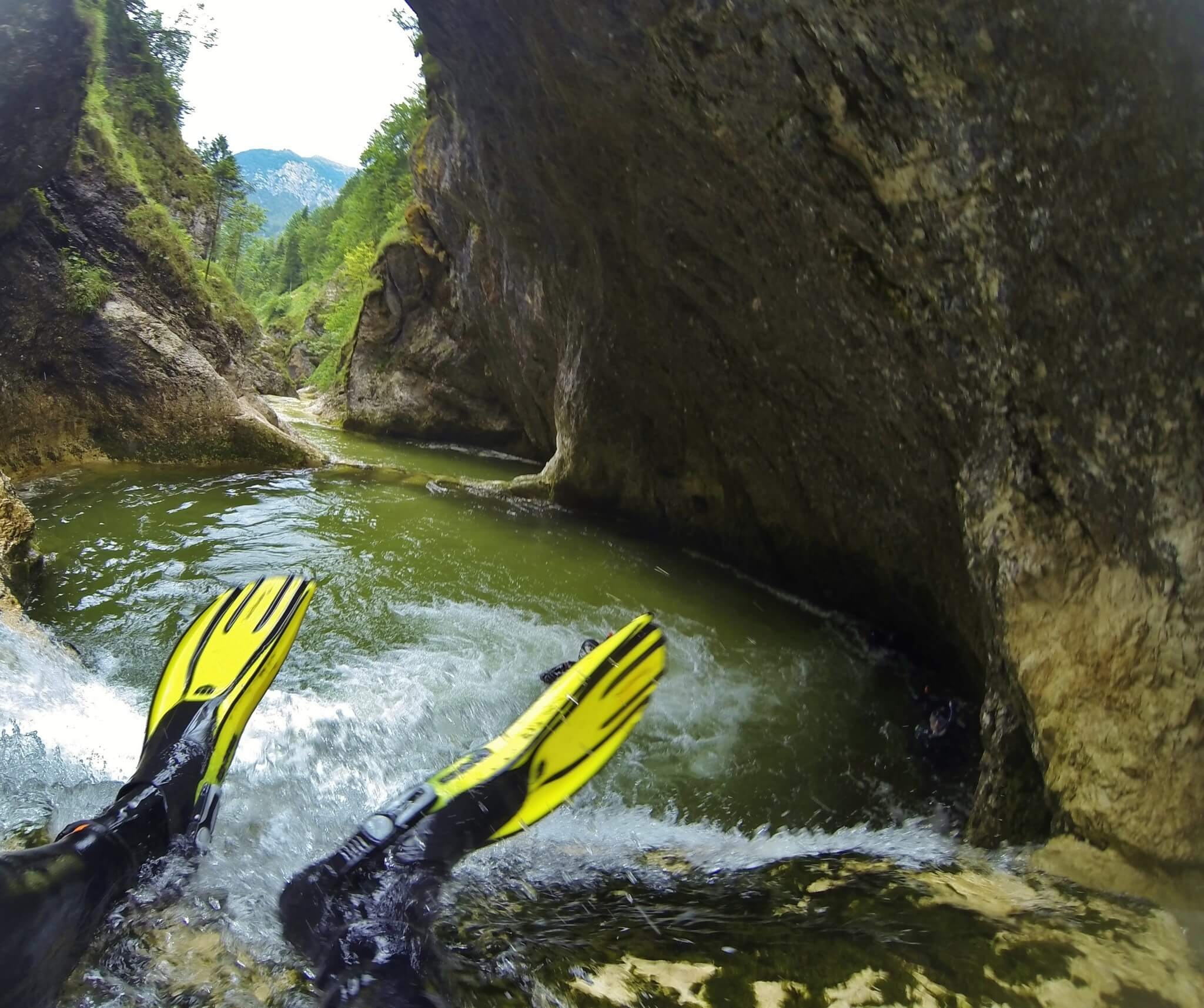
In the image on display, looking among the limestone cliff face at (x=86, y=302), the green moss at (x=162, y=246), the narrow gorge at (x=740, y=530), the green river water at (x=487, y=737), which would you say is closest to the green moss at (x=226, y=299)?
the green moss at (x=162, y=246)

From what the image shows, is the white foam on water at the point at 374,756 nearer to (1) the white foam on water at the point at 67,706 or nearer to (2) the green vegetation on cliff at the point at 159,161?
(1) the white foam on water at the point at 67,706

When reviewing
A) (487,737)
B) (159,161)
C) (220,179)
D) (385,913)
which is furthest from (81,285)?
(220,179)

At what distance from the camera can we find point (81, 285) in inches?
320

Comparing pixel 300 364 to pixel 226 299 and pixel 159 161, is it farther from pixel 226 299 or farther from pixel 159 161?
pixel 226 299

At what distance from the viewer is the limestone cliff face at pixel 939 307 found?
203 centimetres

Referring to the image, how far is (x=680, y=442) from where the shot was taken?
6867 millimetres

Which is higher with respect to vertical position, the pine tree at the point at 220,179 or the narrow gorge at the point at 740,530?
the pine tree at the point at 220,179

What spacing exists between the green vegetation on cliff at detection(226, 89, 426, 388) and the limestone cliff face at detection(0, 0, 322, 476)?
5609mm

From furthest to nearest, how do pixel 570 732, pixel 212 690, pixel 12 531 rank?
pixel 12 531
pixel 212 690
pixel 570 732

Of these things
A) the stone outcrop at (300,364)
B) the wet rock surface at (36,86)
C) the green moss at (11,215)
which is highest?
the wet rock surface at (36,86)

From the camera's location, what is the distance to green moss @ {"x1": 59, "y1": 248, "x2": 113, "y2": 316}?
802 cm

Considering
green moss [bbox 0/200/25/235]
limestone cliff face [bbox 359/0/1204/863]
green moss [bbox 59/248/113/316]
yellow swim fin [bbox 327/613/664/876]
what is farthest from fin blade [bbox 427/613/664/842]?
green moss [bbox 0/200/25/235]

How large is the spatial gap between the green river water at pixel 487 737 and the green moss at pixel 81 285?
2326 millimetres

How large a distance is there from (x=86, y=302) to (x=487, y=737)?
7.95 meters
